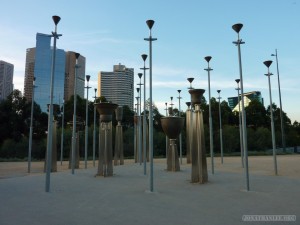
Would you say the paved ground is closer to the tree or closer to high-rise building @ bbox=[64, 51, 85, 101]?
high-rise building @ bbox=[64, 51, 85, 101]

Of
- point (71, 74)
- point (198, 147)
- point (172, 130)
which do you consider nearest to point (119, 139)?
point (172, 130)

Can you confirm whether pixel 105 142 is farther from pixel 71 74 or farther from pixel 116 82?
pixel 71 74

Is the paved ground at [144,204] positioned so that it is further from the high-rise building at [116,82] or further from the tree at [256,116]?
the tree at [256,116]

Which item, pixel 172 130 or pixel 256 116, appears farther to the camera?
pixel 256 116

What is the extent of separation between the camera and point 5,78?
2021 inches

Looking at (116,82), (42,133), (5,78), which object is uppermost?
(5,78)

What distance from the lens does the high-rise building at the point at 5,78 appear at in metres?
50.1

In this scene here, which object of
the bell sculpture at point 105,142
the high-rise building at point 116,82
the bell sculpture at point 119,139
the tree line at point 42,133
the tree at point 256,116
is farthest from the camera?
the tree at point 256,116

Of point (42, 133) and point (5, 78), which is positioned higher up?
point (5, 78)

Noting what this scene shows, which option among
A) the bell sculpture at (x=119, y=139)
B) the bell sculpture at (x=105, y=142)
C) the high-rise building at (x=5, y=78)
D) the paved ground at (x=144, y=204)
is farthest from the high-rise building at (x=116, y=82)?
the high-rise building at (x=5, y=78)

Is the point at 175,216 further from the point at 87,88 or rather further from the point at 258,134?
the point at 258,134

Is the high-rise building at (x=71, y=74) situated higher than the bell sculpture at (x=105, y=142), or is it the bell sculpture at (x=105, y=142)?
the high-rise building at (x=71, y=74)

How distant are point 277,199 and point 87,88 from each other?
634 inches

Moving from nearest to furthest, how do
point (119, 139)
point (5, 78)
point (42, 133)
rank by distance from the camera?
1. point (119, 139)
2. point (42, 133)
3. point (5, 78)
